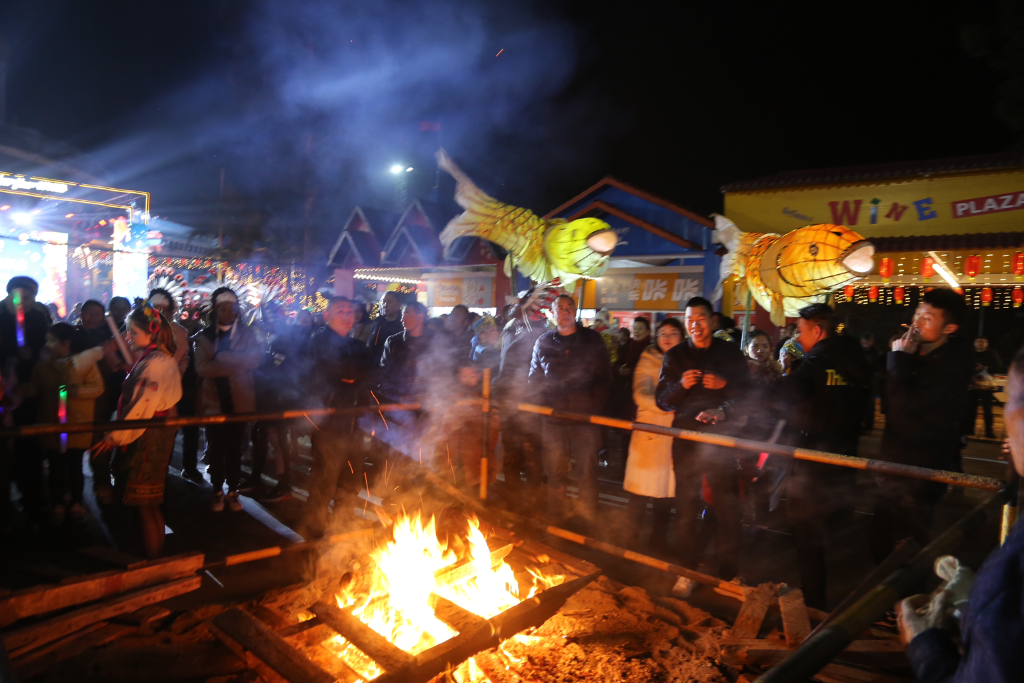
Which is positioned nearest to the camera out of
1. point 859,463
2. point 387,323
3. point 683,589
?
point 859,463

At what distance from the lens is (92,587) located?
328cm

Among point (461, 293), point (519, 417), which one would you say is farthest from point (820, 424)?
point (461, 293)

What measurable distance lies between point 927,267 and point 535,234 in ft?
29.2

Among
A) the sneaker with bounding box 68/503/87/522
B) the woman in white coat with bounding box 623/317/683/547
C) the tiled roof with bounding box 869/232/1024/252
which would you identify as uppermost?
the tiled roof with bounding box 869/232/1024/252

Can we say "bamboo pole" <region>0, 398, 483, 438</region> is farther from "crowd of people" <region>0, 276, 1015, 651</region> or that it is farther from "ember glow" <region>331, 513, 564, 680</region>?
"ember glow" <region>331, 513, 564, 680</region>

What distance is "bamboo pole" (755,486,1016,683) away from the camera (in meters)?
1.20

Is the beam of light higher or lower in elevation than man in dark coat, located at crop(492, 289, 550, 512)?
higher

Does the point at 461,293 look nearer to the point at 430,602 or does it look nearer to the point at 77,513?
the point at 77,513

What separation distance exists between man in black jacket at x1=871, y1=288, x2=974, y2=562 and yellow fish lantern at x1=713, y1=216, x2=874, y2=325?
194cm

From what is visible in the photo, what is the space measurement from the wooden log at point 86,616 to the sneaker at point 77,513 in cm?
235

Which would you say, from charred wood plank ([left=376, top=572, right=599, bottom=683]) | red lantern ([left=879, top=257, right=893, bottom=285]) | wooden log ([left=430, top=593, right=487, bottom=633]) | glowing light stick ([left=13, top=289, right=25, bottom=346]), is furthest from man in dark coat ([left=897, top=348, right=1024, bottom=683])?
red lantern ([left=879, top=257, right=893, bottom=285])

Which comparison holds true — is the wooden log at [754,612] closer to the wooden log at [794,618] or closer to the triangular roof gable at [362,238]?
the wooden log at [794,618]

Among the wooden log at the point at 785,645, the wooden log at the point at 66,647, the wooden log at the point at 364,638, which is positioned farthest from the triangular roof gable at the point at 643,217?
the wooden log at the point at 66,647

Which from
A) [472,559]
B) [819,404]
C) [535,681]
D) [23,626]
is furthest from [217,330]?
[819,404]
